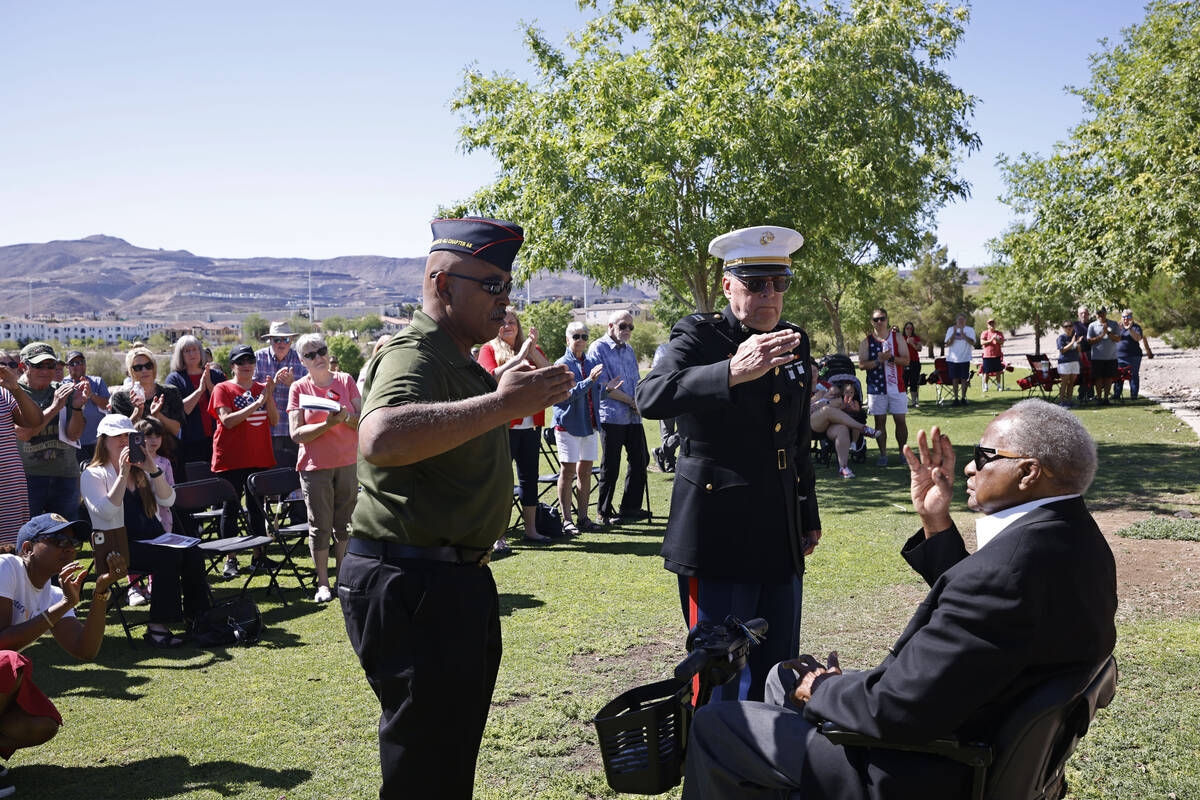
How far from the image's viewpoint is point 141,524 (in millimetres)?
7211

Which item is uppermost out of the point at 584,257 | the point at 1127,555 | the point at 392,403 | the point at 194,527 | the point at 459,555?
the point at 584,257

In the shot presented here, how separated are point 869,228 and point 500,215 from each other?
6964 mm

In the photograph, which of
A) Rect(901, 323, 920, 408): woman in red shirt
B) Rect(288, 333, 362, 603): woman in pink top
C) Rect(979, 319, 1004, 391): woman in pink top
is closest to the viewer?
Rect(288, 333, 362, 603): woman in pink top

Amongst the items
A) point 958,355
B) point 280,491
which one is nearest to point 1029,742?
point 280,491

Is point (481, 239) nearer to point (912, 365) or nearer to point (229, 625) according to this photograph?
point (229, 625)

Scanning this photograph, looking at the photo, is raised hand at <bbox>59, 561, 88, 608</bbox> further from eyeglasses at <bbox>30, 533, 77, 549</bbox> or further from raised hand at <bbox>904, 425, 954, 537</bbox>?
raised hand at <bbox>904, 425, 954, 537</bbox>

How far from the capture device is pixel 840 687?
2.68 m

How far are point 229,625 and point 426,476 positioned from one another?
5011 mm

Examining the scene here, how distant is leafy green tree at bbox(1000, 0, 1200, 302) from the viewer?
16.7 metres

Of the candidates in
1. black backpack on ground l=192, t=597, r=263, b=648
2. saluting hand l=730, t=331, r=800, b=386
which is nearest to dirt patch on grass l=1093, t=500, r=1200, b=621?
saluting hand l=730, t=331, r=800, b=386

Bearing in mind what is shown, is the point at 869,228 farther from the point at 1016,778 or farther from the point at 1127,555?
the point at 1016,778

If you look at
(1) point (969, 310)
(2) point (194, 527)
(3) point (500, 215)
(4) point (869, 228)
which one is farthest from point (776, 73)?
(1) point (969, 310)

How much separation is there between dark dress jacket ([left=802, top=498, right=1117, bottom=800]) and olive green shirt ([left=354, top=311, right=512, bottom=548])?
48.5 inches

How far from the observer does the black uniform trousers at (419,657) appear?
2762mm
